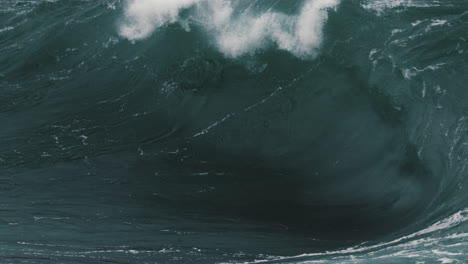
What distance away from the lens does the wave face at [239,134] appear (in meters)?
32.2

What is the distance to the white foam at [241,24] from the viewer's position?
140 feet

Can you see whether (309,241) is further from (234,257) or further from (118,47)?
(118,47)

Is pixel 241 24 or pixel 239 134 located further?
pixel 241 24

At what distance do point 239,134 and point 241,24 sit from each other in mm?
9654

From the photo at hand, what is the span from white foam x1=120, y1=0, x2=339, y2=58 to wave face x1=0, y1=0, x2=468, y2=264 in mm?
108

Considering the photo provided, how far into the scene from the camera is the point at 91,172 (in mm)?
37844

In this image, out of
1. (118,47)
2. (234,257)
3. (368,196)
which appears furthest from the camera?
(118,47)

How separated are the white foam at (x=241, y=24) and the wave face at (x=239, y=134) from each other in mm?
108

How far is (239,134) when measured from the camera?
3925cm

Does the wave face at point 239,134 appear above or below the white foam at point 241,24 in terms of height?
below

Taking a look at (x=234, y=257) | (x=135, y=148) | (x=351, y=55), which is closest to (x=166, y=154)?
(x=135, y=148)

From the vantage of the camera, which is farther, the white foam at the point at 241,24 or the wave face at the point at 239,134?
the white foam at the point at 241,24

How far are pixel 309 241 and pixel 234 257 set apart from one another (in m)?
4.10

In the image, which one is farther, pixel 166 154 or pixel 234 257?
pixel 166 154
